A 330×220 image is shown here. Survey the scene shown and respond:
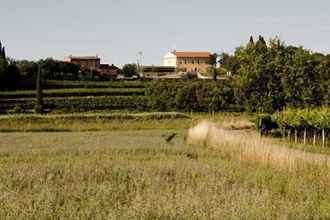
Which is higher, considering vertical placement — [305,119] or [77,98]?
[305,119]

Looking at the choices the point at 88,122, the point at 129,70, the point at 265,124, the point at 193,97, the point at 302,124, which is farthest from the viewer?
the point at 129,70

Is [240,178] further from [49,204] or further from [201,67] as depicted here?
[201,67]

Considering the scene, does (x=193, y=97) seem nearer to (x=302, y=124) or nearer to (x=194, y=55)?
(x=302, y=124)

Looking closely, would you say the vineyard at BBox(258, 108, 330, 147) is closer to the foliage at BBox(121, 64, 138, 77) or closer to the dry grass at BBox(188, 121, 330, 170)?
the dry grass at BBox(188, 121, 330, 170)

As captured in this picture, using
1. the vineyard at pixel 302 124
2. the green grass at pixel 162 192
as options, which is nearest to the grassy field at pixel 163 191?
the green grass at pixel 162 192

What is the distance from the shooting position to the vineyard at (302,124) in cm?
3372

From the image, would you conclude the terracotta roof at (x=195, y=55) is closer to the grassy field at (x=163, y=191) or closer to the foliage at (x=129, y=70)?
the foliage at (x=129, y=70)

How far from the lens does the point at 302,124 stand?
36406mm

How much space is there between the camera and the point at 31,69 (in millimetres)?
105188

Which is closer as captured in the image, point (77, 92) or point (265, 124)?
point (265, 124)

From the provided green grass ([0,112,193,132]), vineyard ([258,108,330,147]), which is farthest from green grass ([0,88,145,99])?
vineyard ([258,108,330,147])

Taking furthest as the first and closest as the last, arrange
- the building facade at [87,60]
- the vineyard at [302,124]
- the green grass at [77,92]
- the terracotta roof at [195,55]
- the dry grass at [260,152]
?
the terracotta roof at [195,55], the building facade at [87,60], the green grass at [77,92], the vineyard at [302,124], the dry grass at [260,152]

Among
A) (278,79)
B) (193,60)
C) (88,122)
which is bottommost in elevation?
(88,122)

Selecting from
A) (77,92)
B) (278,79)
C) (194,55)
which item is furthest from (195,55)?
(278,79)
